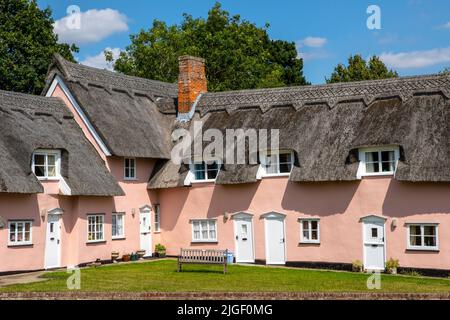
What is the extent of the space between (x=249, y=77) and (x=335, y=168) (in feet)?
91.5

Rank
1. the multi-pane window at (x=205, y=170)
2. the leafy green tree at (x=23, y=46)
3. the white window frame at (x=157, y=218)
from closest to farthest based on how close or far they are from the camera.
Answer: the multi-pane window at (x=205, y=170) < the white window frame at (x=157, y=218) < the leafy green tree at (x=23, y=46)

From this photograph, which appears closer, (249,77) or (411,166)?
(411,166)

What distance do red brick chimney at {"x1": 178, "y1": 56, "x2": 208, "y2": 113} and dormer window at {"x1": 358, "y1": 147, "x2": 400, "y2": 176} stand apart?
10150 millimetres

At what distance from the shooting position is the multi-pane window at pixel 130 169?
3419 cm

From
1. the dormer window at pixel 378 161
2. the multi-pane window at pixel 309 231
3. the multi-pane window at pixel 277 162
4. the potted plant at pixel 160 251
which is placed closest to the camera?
the dormer window at pixel 378 161

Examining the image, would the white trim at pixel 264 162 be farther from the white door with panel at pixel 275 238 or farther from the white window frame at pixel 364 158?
the white window frame at pixel 364 158

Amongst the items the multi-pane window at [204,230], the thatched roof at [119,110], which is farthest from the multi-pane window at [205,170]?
the multi-pane window at [204,230]

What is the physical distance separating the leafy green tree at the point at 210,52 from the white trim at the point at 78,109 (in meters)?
21.3

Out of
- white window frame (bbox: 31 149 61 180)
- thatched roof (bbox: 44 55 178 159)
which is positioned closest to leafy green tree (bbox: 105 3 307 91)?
thatched roof (bbox: 44 55 178 159)

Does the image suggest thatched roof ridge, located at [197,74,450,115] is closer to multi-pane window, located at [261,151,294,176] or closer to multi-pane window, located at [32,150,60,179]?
multi-pane window, located at [261,151,294,176]

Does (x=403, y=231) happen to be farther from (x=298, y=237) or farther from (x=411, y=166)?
(x=298, y=237)
